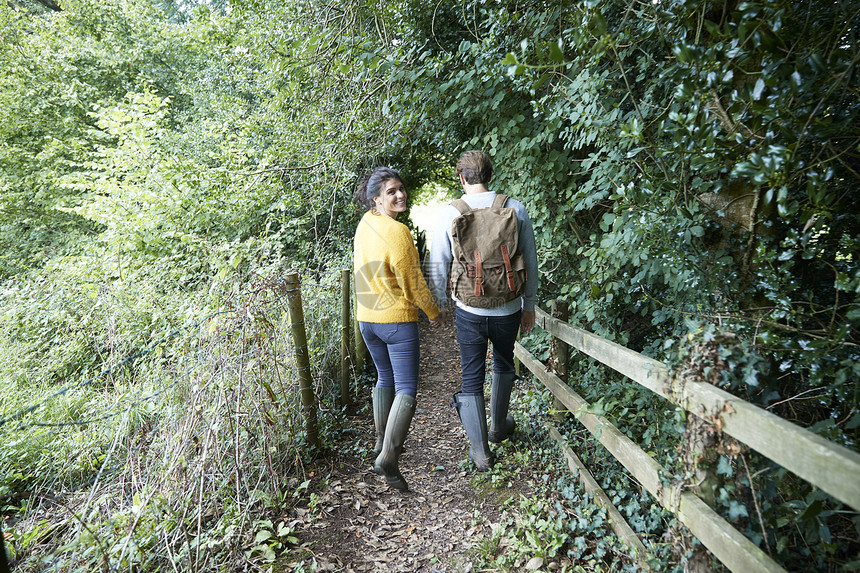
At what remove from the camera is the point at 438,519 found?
3205 millimetres

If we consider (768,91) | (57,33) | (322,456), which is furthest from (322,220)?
(57,33)

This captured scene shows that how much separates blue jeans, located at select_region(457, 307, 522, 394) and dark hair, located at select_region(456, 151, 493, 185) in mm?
953

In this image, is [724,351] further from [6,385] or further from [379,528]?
[6,385]


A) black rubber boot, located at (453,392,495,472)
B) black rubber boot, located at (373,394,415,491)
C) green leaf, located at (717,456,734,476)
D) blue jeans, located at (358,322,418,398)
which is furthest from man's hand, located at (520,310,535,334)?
green leaf, located at (717,456,734,476)

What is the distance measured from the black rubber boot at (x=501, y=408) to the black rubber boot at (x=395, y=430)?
73cm

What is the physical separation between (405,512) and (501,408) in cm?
107

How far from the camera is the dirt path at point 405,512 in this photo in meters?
2.83

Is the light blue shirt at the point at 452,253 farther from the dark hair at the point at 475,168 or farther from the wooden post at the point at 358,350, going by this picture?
the wooden post at the point at 358,350

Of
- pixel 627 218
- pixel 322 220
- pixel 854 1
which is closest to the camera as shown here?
pixel 854 1

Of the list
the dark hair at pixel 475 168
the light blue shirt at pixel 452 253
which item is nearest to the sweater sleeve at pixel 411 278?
the light blue shirt at pixel 452 253

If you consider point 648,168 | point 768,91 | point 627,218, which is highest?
point 768,91

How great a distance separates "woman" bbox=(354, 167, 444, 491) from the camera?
10.3 ft

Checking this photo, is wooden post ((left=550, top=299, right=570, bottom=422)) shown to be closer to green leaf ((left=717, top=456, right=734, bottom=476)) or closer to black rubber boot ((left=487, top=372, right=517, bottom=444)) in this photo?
black rubber boot ((left=487, top=372, right=517, bottom=444))

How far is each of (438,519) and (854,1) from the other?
3.56m
